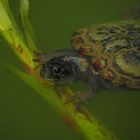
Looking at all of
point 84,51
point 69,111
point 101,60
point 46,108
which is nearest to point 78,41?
point 84,51

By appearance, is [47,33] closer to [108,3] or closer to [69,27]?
[69,27]

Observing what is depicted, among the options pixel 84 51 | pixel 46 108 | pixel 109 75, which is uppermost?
pixel 84 51

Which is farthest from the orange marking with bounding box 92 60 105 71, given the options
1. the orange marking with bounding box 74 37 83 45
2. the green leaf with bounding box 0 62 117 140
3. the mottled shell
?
the green leaf with bounding box 0 62 117 140

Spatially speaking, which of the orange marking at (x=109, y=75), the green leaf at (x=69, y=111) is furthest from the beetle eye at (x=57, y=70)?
the orange marking at (x=109, y=75)

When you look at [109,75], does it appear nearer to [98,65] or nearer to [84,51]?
[98,65]

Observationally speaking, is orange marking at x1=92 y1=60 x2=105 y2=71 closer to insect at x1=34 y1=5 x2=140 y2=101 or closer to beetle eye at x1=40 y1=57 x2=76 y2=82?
insect at x1=34 y1=5 x2=140 y2=101
